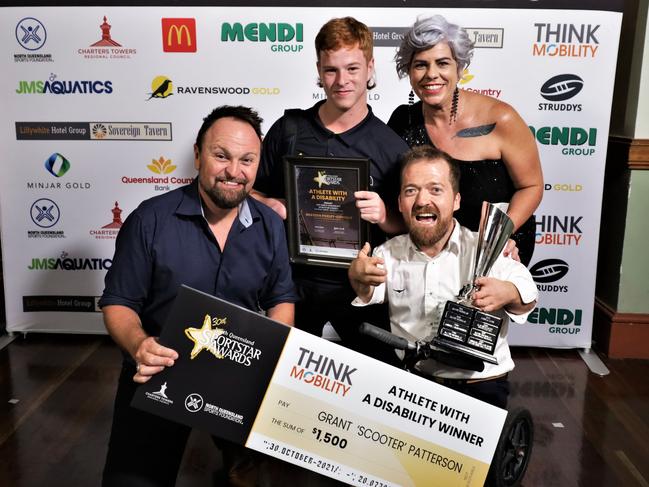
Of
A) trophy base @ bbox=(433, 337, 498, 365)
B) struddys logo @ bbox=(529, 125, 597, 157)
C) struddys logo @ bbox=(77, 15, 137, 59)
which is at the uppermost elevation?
struddys logo @ bbox=(77, 15, 137, 59)

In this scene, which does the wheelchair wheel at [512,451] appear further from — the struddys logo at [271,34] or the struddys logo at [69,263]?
the struddys logo at [69,263]

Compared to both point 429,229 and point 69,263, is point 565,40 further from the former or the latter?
point 69,263

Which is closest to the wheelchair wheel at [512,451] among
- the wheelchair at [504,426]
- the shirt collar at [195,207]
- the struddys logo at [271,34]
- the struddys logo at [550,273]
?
the wheelchair at [504,426]

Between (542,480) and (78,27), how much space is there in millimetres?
2998

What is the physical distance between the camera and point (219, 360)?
5.91 feet

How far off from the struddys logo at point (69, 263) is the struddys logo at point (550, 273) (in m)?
2.33

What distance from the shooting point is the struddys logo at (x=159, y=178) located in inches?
137

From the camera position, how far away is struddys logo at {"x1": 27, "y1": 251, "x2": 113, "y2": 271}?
12.0ft

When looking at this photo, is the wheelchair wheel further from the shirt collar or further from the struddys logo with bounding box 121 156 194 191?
the struddys logo with bounding box 121 156 194 191

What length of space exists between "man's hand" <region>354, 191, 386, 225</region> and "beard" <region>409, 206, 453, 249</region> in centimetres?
32

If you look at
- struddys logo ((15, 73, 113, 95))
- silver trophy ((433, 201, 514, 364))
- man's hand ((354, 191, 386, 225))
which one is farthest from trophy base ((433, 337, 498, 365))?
struddys logo ((15, 73, 113, 95))

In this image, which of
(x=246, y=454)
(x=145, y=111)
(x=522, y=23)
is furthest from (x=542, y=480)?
(x=145, y=111)

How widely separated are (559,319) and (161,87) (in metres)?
2.45

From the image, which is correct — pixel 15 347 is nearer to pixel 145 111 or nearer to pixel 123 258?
pixel 145 111
